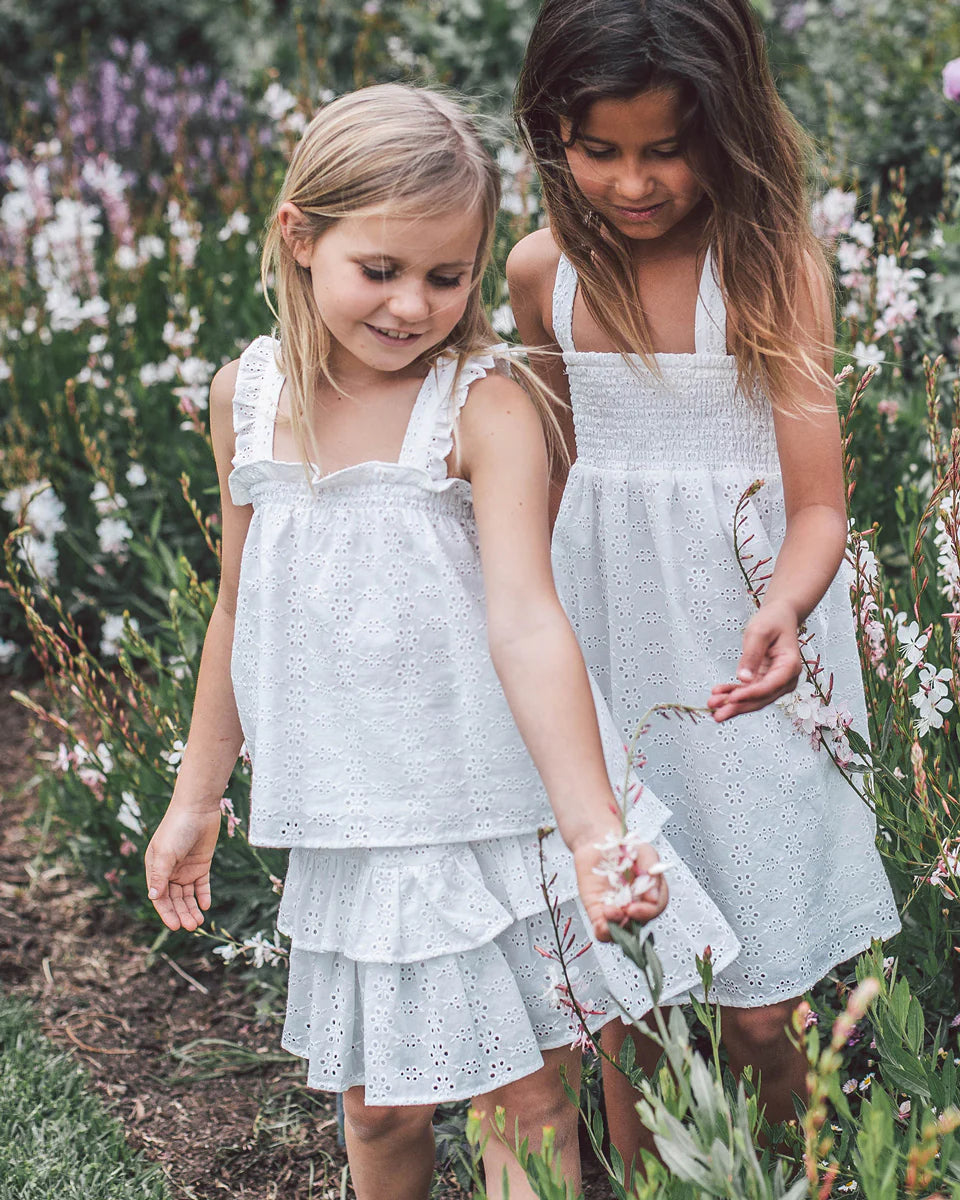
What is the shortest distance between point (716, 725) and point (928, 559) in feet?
2.89

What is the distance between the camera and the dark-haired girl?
5.35ft

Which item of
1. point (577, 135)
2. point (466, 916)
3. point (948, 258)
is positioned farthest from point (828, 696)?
point (948, 258)

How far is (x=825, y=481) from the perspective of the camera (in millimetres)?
1689

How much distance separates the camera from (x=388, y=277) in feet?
4.97

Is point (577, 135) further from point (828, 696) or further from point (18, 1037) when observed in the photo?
point (18, 1037)

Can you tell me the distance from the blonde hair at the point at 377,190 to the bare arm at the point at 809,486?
1.02 feet

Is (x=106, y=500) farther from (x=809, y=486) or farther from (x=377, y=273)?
(x=809, y=486)

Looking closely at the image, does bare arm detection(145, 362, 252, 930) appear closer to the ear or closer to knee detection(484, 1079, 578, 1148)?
the ear

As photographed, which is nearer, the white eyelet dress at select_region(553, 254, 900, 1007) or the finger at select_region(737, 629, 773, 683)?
the finger at select_region(737, 629, 773, 683)

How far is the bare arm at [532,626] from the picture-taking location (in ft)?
4.44

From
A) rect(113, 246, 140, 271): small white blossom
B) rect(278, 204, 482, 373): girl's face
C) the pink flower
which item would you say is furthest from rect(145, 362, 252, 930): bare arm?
rect(113, 246, 140, 271): small white blossom

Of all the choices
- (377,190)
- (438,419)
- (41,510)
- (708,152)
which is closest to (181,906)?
(438,419)

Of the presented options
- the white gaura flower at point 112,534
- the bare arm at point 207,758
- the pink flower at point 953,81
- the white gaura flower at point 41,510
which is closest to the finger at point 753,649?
the bare arm at point 207,758

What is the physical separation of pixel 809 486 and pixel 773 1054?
79 cm
